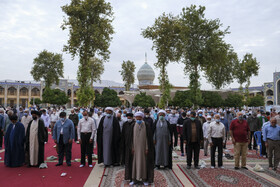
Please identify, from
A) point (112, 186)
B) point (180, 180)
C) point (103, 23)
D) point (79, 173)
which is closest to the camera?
point (112, 186)

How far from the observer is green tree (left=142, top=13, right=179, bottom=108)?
2052cm

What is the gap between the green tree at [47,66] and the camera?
3388 cm

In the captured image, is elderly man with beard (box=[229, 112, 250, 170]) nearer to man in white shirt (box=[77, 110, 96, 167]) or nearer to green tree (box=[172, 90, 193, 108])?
man in white shirt (box=[77, 110, 96, 167])

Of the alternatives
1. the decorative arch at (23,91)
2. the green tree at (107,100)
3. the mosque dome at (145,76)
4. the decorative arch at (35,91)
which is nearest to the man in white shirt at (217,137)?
the green tree at (107,100)

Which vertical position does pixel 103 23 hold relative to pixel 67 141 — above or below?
above

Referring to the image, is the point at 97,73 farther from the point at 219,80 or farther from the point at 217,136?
the point at 217,136

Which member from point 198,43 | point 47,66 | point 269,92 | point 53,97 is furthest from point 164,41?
point 269,92

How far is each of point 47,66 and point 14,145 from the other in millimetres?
30681

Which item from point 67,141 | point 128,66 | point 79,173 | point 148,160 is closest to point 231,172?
point 148,160

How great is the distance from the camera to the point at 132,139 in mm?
4598

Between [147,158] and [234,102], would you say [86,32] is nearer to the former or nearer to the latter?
[147,158]

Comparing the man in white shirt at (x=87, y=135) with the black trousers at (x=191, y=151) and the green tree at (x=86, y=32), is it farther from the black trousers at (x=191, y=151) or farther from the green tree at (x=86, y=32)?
the green tree at (x=86, y=32)

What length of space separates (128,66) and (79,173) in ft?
105

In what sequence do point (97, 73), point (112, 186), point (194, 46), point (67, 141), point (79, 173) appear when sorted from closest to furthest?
1. point (112, 186)
2. point (79, 173)
3. point (67, 141)
4. point (194, 46)
5. point (97, 73)
